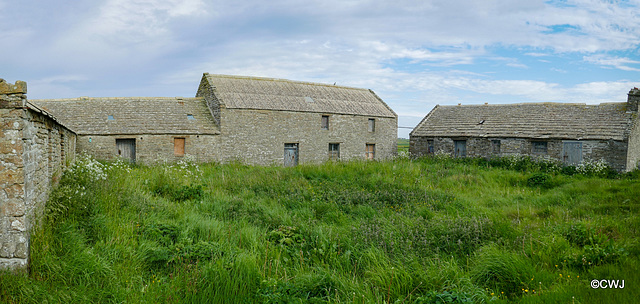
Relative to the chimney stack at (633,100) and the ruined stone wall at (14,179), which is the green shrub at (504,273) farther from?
the chimney stack at (633,100)

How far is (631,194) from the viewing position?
11336 mm

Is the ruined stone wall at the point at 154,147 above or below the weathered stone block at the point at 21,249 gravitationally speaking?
above

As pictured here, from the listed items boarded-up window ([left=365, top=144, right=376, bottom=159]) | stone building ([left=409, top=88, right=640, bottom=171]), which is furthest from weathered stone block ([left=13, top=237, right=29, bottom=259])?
boarded-up window ([left=365, top=144, right=376, bottom=159])

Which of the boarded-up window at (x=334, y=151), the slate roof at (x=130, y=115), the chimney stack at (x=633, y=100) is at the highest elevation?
the chimney stack at (x=633, y=100)

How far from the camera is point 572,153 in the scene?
20.0 m

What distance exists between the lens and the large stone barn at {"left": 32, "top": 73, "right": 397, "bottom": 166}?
20.5m

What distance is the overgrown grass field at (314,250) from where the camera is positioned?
16.8 feet

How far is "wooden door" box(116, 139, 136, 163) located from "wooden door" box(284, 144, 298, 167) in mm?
8913

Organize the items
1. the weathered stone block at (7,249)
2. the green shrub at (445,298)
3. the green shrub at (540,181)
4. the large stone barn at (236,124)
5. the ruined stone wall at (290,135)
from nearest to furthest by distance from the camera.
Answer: the green shrub at (445,298), the weathered stone block at (7,249), the green shrub at (540,181), the large stone barn at (236,124), the ruined stone wall at (290,135)

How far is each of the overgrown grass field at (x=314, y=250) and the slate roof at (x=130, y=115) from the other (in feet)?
35.8

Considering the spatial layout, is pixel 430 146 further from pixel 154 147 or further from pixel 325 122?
pixel 154 147

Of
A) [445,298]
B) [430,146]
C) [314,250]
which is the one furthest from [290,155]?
[445,298]

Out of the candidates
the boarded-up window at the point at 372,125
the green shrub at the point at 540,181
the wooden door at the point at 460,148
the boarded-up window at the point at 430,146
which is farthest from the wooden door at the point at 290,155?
the green shrub at the point at 540,181

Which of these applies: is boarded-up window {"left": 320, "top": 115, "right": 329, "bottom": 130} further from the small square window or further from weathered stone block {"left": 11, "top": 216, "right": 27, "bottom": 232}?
weathered stone block {"left": 11, "top": 216, "right": 27, "bottom": 232}
